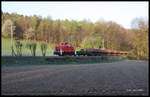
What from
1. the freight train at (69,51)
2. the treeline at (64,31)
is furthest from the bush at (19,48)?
the freight train at (69,51)

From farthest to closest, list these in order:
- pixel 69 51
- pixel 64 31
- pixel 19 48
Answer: pixel 69 51
pixel 19 48
pixel 64 31

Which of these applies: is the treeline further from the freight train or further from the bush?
the bush

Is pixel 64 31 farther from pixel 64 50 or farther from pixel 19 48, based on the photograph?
pixel 19 48

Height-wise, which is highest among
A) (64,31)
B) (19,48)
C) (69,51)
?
(64,31)

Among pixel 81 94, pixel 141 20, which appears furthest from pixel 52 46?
pixel 141 20

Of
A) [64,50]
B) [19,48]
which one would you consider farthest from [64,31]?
[19,48]

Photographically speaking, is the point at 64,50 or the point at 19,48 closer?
the point at 19,48

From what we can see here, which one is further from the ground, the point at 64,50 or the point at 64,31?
the point at 64,31

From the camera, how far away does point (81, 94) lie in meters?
7.42

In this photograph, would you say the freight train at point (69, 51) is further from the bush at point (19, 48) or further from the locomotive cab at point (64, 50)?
the bush at point (19, 48)

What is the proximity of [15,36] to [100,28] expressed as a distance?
8.73m

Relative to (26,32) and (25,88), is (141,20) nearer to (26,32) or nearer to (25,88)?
(26,32)

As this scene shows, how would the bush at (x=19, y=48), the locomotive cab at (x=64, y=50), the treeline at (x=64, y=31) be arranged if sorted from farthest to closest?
the locomotive cab at (x=64, y=50) → the bush at (x=19, y=48) → the treeline at (x=64, y=31)

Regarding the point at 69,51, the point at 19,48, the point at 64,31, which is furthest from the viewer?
the point at 69,51
